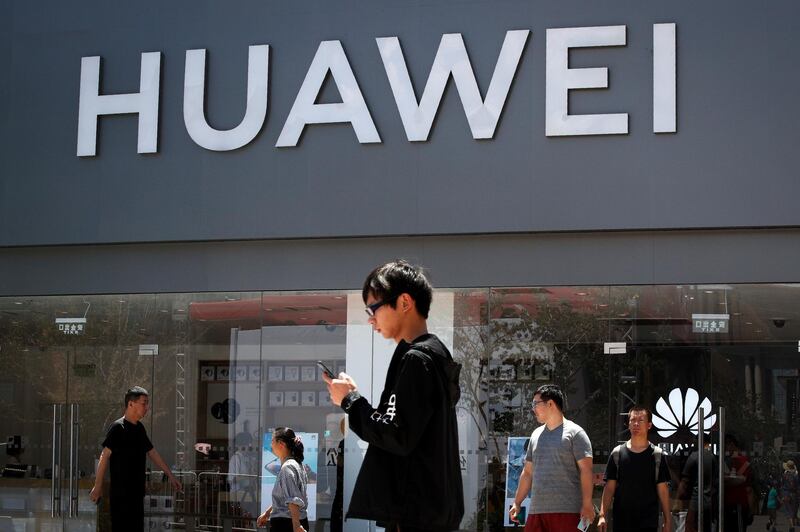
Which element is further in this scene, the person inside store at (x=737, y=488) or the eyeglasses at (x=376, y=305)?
the person inside store at (x=737, y=488)

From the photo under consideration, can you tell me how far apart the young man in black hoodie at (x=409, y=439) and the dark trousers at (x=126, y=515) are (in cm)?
684

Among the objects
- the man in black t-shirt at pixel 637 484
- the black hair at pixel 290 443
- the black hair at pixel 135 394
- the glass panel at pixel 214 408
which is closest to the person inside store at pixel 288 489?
the black hair at pixel 290 443

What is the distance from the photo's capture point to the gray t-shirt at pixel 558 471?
350 inches

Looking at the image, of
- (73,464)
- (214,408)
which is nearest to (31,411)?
(73,464)

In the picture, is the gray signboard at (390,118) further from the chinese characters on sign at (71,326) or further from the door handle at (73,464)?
the door handle at (73,464)

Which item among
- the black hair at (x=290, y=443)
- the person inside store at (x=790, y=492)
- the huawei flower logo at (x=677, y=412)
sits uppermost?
the huawei flower logo at (x=677, y=412)

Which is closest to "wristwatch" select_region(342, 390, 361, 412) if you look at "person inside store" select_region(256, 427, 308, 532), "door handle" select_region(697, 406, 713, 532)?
"person inside store" select_region(256, 427, 308, 532)

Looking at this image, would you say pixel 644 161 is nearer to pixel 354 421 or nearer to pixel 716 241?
pixel 716 241

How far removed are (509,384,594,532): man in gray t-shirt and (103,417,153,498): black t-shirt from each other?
147 inches

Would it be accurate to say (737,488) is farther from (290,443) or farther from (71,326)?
(71,326)

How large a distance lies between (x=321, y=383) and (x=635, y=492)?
360 cm

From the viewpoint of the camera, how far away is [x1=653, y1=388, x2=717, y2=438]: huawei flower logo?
1096cm

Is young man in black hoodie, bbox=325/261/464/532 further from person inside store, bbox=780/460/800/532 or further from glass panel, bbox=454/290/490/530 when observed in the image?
person inside store, bbox=780/460/800/532

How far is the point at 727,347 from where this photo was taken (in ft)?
36.1
